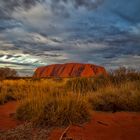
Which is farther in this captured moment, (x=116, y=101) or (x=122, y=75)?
(x=122, y=75)

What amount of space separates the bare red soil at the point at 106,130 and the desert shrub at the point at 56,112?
1.16 feet

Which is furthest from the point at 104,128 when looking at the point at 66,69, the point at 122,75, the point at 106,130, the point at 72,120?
the point at 66,69

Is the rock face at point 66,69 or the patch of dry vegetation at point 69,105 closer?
the patch of dry vegetation at point 69,105

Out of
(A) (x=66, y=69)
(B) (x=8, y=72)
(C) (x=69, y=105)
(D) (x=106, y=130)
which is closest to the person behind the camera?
(D) (x=106, y=130)

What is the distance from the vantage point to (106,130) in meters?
5.99

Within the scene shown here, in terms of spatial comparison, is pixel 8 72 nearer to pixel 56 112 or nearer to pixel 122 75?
pixel 122 75

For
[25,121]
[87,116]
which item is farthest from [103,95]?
[25,121]

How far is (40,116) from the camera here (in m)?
6.64

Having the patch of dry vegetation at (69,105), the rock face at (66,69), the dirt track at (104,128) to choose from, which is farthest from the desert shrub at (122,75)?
the rock face at (66,69)

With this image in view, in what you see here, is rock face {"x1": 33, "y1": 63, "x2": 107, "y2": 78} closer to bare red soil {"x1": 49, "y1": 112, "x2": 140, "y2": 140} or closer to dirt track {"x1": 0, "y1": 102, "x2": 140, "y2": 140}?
dirt track {"x1": 0, "y1": 102, "x2": 140, "y2": 140}

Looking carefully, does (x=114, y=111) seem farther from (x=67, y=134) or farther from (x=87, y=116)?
(x=67, y=134)

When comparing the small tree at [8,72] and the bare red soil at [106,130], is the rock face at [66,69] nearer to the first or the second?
the small tree at [8,72]

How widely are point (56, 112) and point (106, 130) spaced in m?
1.39

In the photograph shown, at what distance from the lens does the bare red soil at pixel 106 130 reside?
5.44 meters
